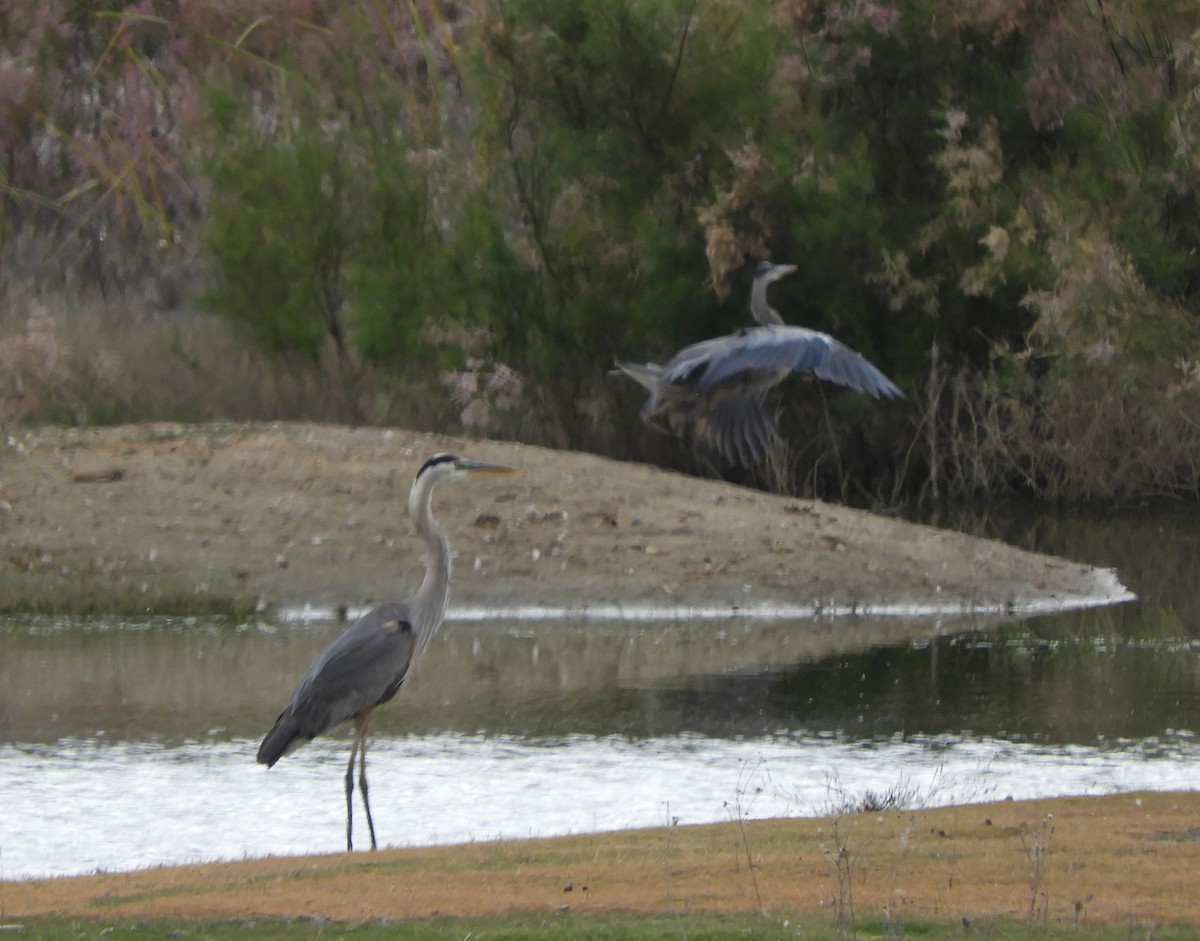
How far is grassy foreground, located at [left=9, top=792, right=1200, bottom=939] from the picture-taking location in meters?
5.88

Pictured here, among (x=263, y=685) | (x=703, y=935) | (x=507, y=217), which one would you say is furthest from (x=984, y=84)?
(x=703, y=935)

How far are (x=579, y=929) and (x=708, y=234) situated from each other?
55.5ft

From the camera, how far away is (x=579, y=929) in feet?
19.2

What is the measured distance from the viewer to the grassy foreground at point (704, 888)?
588 cm

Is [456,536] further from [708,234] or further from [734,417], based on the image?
[708,234]

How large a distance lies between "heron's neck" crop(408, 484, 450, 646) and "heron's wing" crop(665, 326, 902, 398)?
2.99m

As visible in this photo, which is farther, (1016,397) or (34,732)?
(1016,397)

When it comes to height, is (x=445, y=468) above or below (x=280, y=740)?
above

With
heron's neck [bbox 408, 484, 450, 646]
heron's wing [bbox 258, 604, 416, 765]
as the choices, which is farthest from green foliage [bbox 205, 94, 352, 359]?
heron's wing [bbox 258, 604, 416, 765]

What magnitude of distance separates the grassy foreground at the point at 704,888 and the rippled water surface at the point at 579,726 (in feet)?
3.73

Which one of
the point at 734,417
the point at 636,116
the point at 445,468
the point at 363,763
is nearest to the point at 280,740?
the point at 363,763

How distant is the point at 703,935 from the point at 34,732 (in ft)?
20.0

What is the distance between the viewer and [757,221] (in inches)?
887

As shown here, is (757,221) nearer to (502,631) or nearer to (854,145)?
(854,145)
